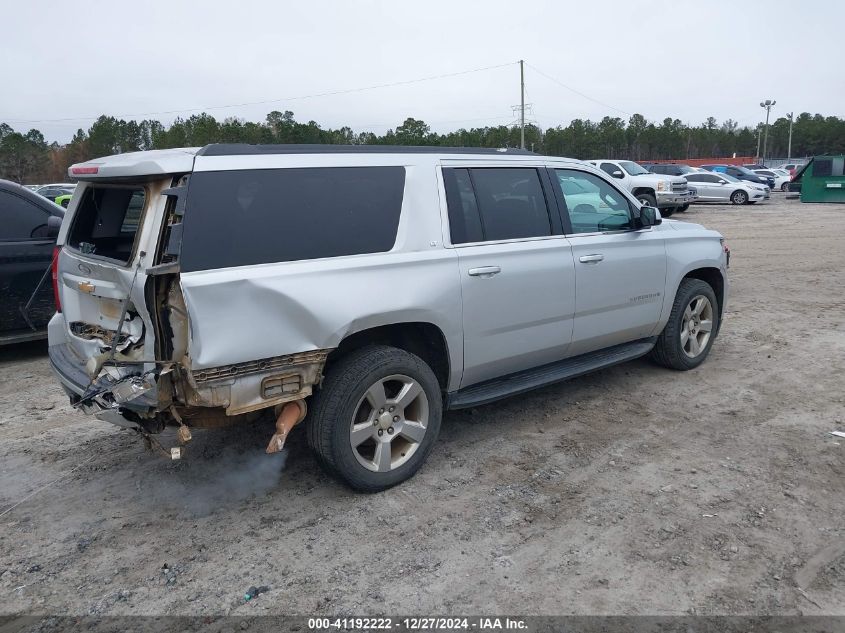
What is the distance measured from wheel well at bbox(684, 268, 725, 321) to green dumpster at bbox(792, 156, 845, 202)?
25.5 meters

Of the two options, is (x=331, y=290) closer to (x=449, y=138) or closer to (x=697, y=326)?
(x=697, y=326)

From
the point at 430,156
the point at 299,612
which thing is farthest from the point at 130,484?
the point at 430,156

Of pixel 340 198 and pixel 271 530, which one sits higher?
pixel 340 198

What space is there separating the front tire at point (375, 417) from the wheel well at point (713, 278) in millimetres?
3260

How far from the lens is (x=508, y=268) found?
4.32 metres

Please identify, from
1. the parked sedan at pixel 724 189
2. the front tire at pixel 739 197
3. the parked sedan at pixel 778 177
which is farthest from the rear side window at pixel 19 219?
Result: the parked sedan at pixel 778 177

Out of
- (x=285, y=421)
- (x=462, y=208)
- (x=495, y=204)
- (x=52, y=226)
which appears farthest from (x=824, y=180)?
(x=285, y=421)

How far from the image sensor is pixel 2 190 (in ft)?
21.9

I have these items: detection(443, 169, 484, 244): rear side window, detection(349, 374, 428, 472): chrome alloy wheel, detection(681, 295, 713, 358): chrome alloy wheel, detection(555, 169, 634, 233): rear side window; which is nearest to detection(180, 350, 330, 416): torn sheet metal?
detection(349, 374, 428, 472): chrome alloy wheel

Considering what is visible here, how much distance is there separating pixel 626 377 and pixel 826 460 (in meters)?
1.87

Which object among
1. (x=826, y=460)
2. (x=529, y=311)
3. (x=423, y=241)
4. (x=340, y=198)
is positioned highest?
(x=340, y=198)

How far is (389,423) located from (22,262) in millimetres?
4710

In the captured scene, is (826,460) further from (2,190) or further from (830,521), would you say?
(2,190)

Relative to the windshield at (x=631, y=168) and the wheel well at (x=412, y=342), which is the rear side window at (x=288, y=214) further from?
the windshield at (x=631, y=168)
